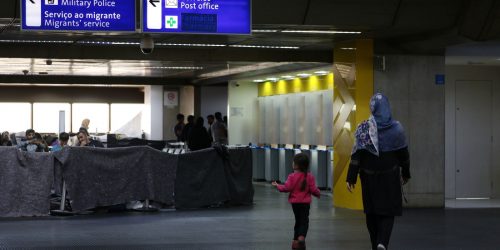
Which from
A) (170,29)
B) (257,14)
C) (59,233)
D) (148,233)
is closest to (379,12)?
(257,14)

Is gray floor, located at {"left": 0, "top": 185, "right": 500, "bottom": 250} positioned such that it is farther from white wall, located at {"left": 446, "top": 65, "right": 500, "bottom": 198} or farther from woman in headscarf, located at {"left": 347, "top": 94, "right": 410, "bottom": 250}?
white wall, located at {"left": 446, "top": 65, "right": 500, "bottom": 198}

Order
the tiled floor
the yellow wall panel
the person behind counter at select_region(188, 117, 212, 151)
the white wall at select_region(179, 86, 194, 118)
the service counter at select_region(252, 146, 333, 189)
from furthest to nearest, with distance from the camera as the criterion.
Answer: the white wall at select_region(179, 86, 194, 118) → the service counter at select_region(252, 146, 333, 189) → the person behind counter at select_region(188, 117, 212, 151) → the tiled floor → the yellow wall panel

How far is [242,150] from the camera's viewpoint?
59.0 feet

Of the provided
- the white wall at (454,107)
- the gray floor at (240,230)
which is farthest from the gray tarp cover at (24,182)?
the white wall at (454,107)

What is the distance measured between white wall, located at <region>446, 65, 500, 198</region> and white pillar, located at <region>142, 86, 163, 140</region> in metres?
14.7

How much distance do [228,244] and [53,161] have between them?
491 centimetres

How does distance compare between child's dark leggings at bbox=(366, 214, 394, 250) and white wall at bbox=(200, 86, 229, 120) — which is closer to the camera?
child's dark leggings at bbox=(366, 214, 394, 250)

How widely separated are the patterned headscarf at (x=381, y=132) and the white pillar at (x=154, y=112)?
2334 centimetres

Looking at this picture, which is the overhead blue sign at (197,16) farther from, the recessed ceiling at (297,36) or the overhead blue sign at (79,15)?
the recessed ceiling at (297,36)

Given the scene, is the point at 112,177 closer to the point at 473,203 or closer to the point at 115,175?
the point at 115,175

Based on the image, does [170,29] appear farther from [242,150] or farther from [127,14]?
[242,150]

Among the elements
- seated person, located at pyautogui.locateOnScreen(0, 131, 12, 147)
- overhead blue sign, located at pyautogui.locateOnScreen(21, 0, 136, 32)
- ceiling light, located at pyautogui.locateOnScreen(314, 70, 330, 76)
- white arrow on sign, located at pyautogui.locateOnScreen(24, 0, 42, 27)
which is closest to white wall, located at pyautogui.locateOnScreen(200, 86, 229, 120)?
ceiling light, located at pyautogui.locateOnScreen(314, 70, 330, 76)

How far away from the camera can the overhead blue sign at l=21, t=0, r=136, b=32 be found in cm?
1305

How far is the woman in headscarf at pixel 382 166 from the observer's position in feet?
31.4
